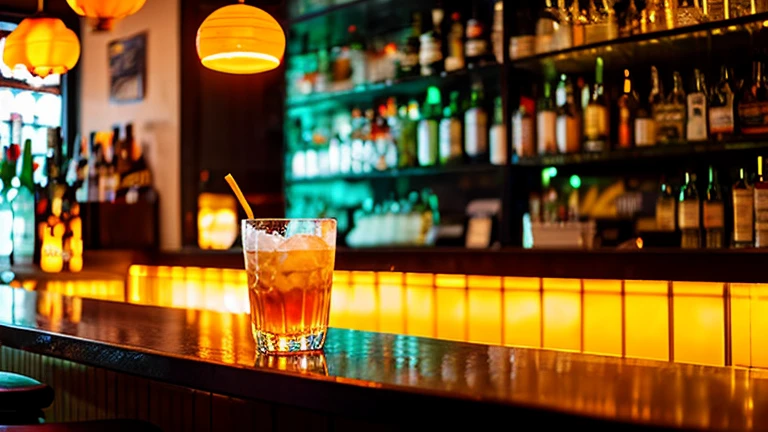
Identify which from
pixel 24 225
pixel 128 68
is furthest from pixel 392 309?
pixel 128 68

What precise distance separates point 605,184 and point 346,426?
7.83 feet

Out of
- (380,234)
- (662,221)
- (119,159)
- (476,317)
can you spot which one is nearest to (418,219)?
(380,234)

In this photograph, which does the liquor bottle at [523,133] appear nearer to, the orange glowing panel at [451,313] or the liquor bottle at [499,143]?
the liquor bottle at [499,143]

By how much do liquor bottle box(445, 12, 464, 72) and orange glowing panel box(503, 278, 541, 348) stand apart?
1529mm

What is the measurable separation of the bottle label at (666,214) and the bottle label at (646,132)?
214 millimetres

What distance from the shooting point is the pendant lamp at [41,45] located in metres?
2.59

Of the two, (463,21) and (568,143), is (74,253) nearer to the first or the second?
(463,21)

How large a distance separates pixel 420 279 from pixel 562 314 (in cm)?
45

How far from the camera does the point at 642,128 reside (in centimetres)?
295

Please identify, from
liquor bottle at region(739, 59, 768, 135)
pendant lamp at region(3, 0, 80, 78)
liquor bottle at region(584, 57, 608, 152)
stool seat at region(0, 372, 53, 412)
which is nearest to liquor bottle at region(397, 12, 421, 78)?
liquor bottle at region(584, 57, 608, 152)

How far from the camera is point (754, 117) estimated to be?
2.68 meters

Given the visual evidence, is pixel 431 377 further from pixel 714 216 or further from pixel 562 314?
pixel 714 216

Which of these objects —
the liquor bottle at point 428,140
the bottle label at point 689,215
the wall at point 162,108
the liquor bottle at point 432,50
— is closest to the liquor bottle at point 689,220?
the bottle label at point 689,215

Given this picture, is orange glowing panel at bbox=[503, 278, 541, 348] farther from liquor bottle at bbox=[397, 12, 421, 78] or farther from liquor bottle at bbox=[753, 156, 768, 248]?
liquor bottle at bbox=[397, 12, 421, 78]
